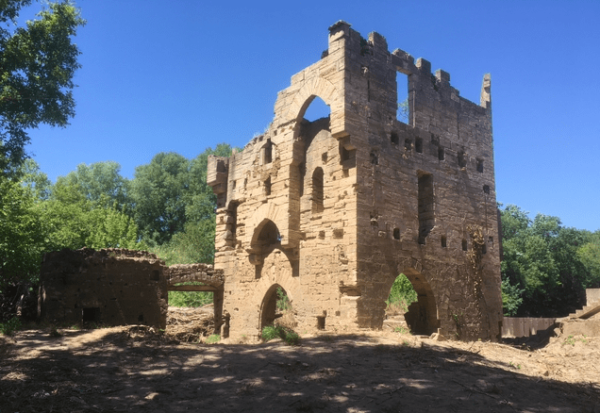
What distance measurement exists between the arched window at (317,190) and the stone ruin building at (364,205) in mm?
60

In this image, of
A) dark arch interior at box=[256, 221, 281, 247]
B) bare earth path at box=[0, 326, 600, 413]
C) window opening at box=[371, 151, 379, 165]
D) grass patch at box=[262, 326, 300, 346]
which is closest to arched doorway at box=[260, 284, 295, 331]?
dark arch interior at box=[256, 221, 281, 247]

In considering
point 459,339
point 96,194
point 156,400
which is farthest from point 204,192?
point 156,400

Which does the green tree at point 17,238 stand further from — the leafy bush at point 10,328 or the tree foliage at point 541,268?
the tree foliage at point 541,268

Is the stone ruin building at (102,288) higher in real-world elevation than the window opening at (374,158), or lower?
lower

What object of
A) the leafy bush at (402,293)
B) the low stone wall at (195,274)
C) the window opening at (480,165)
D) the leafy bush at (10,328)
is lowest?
the leafy bush at (10,328)

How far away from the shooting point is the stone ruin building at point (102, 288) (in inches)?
477

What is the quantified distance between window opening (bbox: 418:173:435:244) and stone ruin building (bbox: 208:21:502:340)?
0.04 m

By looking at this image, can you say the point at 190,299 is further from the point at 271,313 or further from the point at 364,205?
the point at 364,205

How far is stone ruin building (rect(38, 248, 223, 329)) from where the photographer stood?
12.1 metres

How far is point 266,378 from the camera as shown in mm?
7473

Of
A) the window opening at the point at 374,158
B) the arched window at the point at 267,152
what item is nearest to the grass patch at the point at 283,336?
the window opening at the point at 374,158

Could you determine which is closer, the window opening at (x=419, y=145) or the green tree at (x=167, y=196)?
the window opening at (x=419, y=145)

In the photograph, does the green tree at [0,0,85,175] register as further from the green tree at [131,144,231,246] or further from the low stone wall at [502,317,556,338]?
the green tree at [131,144,231,246]

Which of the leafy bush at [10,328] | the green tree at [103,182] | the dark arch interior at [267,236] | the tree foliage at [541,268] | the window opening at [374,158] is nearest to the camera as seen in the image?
the leafy bush at [10,328]
